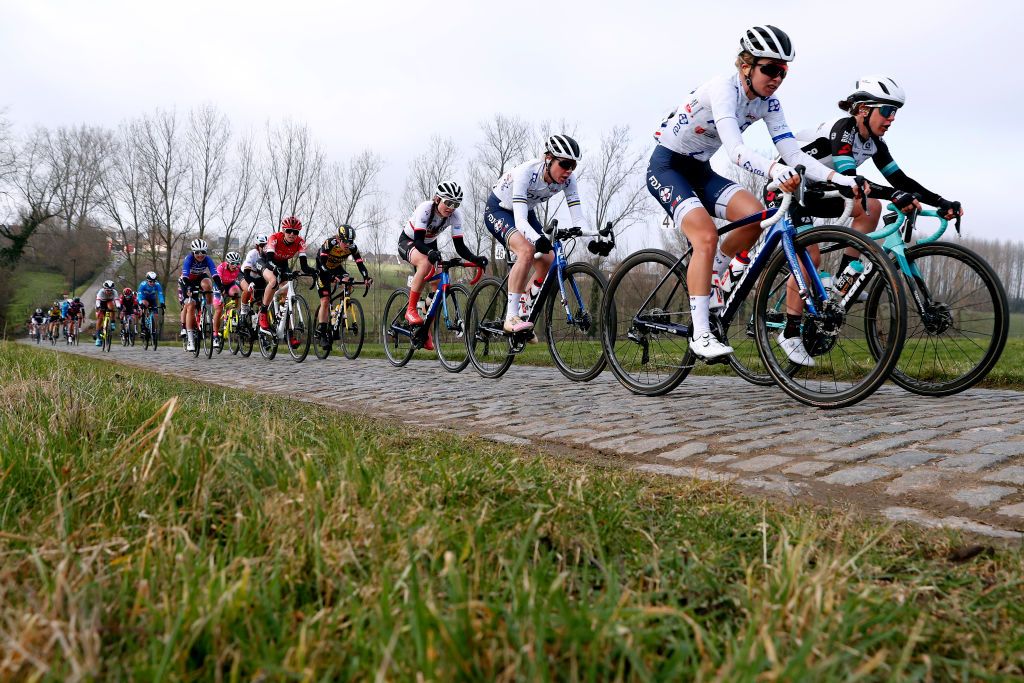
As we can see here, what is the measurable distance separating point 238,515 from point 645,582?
0.89 meters

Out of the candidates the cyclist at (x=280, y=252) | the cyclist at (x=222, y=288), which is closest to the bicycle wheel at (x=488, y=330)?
the cyclist at (x=280, y=252)

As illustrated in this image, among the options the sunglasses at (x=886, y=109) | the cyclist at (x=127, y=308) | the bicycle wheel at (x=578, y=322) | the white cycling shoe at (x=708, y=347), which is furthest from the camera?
the cyclist at (x=127, y=308)

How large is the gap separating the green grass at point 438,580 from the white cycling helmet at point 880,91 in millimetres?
4450

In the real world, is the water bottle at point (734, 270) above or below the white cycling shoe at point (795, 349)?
above

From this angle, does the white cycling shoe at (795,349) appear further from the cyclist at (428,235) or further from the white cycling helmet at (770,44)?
the cyclist at (428,235)

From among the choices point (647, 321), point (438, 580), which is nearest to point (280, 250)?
point (647, 321)

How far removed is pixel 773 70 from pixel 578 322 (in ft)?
9.06

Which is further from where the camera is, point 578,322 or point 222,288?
point 222,288

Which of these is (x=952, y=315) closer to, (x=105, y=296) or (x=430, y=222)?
(x=430, y=222)

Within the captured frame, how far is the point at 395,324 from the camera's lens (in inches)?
426

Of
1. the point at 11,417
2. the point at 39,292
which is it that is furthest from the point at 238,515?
the point at 39,292

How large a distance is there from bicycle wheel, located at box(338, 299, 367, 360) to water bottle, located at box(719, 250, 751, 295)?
749 centimetres

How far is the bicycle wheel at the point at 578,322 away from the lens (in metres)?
6.68

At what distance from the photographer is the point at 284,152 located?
A: 4844cm
